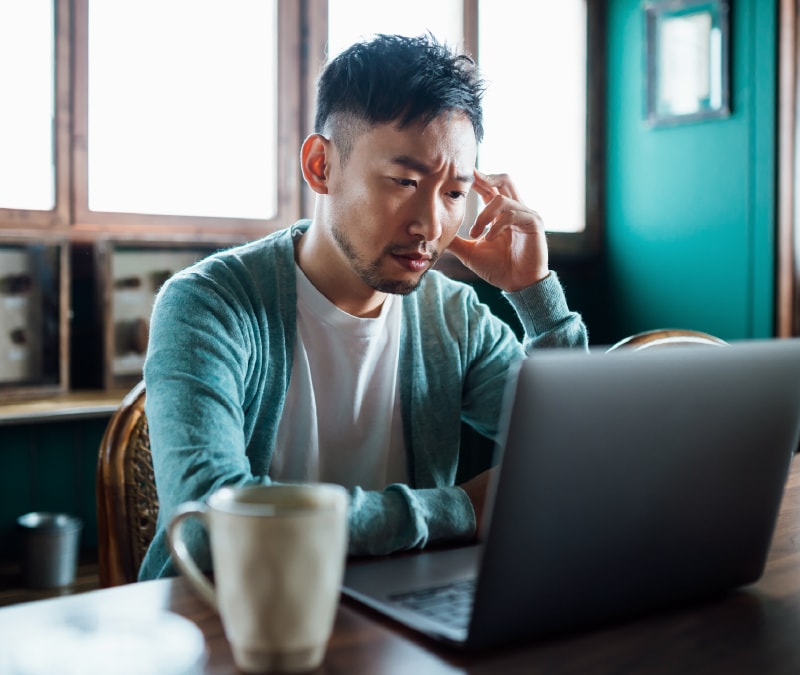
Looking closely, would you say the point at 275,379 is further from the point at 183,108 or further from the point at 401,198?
the point at 183,108

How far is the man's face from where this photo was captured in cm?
132

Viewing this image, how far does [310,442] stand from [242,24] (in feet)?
6.99

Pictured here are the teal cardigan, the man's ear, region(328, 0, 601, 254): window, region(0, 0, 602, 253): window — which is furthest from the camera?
region(328, 0, 601, 254): window

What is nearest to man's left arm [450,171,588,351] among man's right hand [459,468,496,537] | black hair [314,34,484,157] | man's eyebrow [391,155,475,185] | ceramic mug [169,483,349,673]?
black hair [314,34,484,157]

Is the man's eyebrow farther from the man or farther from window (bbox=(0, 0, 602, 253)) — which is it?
window (bbox=(0, 0, 602, 253))

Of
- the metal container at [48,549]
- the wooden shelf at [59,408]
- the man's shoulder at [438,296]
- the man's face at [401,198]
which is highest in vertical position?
the man's face at [401,198]

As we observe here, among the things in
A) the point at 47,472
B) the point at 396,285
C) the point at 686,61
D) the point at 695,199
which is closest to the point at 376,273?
the point at 396,285

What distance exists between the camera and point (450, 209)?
53.7 inches

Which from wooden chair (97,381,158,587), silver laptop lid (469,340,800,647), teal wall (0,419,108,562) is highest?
silver laptop lid (469,340,800,647)

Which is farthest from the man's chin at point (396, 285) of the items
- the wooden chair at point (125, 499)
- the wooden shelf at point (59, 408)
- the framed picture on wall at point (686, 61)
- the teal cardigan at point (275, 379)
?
the framed picture on wall at point (686, 61)

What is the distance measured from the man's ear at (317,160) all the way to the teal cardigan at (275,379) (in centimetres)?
10

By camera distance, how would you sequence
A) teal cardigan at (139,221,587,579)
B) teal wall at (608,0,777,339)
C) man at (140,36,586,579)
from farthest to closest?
teal wall at (608,0,777,339)
man at (140,36,586,579)
teal cardigan at (139,221,587,579)

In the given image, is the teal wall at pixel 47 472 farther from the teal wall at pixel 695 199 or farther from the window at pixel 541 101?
the teal wall at pixel 695 199

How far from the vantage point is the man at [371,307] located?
1.27 metres
